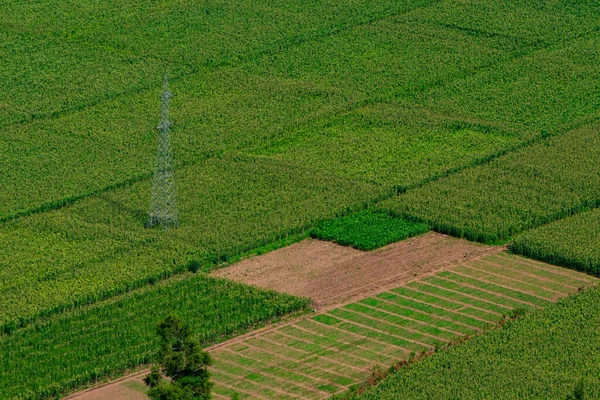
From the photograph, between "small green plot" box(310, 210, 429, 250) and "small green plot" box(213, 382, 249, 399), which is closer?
"small green plot" box(213, 382, 249, 399)

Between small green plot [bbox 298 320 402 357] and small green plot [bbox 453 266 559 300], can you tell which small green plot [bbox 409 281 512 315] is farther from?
small green plot [bbox 298 320 402 357]

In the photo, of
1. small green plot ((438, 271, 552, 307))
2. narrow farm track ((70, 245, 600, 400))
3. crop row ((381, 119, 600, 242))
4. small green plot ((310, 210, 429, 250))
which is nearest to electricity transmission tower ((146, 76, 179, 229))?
narrow farm track ((70, 245, 600, 400))

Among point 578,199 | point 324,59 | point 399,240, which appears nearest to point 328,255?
point 399,240

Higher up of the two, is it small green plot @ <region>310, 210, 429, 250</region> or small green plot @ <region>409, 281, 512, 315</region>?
small green plot @ <region>310, 210, 429, 250</region>

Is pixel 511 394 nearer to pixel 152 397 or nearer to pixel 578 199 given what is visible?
pixel 152 397

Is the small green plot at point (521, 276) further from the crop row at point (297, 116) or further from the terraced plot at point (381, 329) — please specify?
the crop row at point (297, 116)

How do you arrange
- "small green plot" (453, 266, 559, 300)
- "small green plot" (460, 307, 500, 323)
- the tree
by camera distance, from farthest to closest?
"small green plot" (453, 266, 559, 300) → "small green plot" (460, 307, 500, 323) → the tree

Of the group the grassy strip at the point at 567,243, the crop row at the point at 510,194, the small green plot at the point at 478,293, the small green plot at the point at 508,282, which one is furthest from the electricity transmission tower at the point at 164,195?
the grassy strip at the point at 567,243
